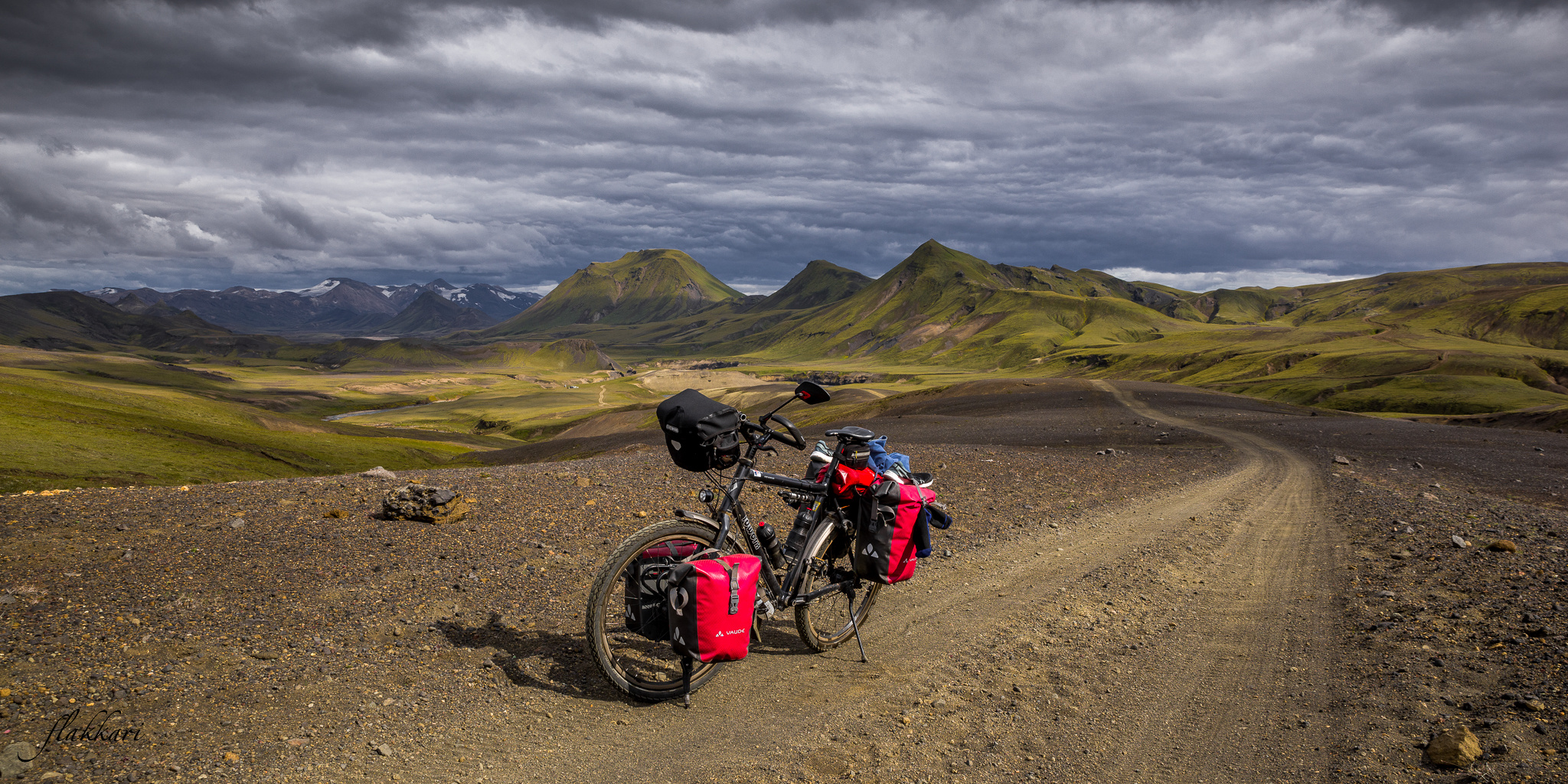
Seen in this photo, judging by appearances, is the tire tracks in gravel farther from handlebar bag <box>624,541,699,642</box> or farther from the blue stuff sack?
the blue stuff sack

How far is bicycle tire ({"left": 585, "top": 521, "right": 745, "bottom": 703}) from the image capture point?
5.54 metres

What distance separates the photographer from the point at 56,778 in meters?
4.14

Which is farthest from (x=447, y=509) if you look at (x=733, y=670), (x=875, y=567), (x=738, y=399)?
(x=738, y=399)

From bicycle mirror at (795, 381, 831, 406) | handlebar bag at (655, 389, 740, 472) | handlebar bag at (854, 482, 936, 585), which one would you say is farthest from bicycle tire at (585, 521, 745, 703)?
bicycle mirror at (795, 381, 831, 406)

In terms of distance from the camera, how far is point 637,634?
5.88 metres

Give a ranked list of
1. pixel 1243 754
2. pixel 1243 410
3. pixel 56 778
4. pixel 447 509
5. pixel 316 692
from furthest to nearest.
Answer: pixel 1243 410 < pixel 447 509 < pixel 316 692 < pixel 1243 754 < pixel 56 778

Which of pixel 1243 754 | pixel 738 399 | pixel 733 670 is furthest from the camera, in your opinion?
pixel 738 399

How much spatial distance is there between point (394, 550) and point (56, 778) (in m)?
4.74

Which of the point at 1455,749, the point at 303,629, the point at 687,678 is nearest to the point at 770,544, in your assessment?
the point at 687,678

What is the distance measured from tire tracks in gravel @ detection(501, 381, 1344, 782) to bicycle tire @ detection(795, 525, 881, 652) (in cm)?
19

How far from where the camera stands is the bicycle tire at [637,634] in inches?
218

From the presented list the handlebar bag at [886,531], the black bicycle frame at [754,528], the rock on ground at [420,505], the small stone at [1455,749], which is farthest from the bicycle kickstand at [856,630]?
the rock on ground at [420,505]

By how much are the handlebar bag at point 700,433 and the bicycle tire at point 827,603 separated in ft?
4.27

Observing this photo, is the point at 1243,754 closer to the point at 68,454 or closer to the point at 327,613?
the point at 327,613
